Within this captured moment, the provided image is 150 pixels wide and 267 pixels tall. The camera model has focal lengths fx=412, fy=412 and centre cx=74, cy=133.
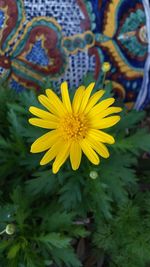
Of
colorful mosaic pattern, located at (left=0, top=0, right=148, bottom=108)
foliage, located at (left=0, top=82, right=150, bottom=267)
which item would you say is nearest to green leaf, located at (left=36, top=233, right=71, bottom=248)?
foliage, located at (left=0, top=82, right=150, bottom=267)

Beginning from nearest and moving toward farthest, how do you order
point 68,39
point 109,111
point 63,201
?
1. point 109,111
2. point 63,201
3. point 68,39

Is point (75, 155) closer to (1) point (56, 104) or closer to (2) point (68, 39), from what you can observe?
(1) point (56, 104)

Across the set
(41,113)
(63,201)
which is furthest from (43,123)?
(63,201)

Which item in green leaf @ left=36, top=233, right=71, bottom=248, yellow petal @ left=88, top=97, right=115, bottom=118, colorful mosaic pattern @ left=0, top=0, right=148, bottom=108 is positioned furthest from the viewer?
colorful mosaic pattern @ left=0, top=0, right=148, bottom=108

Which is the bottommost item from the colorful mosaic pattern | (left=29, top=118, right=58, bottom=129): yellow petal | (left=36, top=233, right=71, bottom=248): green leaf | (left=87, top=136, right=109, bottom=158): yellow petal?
(left=36, top=233, right=71, bottom=248): green leaf

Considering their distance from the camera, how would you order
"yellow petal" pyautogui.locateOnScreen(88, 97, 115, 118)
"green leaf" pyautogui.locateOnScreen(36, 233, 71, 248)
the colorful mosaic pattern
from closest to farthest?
"yellow petal" pyautogui.locateOnScreen(88, 97, 115, 118)
"green leaf" pyautogui.locateOnScreen(36, 233, 71, 248)
the colorful mosaic pattern

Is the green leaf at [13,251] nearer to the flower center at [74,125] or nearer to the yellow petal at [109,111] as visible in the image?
the flower center at [74,125]

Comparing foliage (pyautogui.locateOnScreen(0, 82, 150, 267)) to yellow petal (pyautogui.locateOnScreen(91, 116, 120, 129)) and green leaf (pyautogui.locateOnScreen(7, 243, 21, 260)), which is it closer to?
green leaf (pyautogui.locateOnScreen(7, 243, 21, 260))

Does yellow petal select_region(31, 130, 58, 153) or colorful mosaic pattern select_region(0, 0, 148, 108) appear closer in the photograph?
yellow petal select_region(31, 130, 58, 153)
